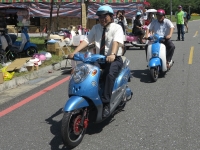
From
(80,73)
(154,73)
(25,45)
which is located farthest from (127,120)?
(25,45)

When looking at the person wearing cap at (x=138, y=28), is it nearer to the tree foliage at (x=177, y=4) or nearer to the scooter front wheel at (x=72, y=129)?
the scooter front wheel at (x=72, y=129)

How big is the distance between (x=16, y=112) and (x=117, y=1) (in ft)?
65.8

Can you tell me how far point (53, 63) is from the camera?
10.6 m

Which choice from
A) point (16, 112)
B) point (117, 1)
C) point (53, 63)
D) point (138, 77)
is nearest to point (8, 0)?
point (117, 1)

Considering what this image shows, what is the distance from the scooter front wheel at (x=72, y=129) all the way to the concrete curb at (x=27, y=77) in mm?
3700

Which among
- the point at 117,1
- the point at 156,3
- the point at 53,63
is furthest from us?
the point at 156,3

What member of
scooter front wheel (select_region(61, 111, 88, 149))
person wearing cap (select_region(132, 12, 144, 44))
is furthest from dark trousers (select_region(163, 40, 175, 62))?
person wearing cap (select_region(132, 12, 144, 44))

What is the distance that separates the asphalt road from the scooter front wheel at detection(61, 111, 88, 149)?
121 mm

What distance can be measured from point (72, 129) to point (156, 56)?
4521mm

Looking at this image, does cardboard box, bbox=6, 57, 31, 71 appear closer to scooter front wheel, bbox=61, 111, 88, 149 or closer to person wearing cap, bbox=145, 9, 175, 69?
person wearing cap, bbox=145, 9, 175, 69

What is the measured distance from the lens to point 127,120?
5.44 meters

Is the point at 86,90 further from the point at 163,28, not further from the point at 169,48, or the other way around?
the point at 169,48

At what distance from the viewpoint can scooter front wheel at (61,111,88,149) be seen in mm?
4160

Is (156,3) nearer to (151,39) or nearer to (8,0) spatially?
(8,0)
